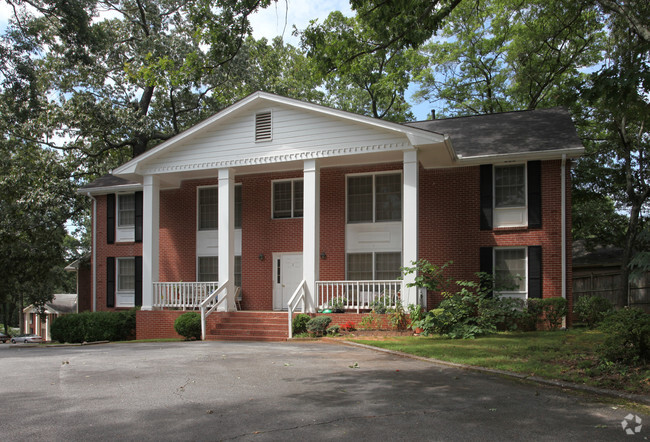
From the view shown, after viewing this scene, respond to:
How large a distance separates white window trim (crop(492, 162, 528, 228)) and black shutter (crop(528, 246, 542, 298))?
90 centimetres

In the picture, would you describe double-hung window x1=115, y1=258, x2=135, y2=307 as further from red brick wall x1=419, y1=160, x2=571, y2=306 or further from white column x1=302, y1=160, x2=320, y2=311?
red brick wall x1=419, y1=160, x2=571, y2=306

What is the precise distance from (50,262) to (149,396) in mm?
24253

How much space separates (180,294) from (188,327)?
2376mm

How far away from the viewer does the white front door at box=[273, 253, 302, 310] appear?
19344mm

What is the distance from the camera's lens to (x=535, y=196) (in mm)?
16656

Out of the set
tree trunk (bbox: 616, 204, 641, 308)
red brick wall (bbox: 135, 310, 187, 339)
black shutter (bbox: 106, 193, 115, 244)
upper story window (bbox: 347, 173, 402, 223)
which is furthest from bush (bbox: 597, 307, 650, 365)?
black shutter (bbox: 106, 193, 115, 244)

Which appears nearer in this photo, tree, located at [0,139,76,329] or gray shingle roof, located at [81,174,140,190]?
gray shingle roof, located at [81,174,140,190]

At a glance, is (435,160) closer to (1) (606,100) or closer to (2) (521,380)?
(1) (606,100)

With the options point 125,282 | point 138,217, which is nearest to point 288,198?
point 138,217

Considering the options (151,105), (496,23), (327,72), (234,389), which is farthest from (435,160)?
(151,105)

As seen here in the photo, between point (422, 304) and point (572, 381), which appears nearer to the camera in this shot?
point (572, 381)

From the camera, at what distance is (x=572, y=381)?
8086mm

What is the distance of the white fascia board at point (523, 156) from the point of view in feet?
52.0

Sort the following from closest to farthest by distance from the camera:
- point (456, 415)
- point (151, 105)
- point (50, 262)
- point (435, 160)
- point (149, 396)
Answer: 1. point (456, 415)
2. point (149, 396)
3. point (435, 160)
4. point (50, 262)
5. point (151, 105)
